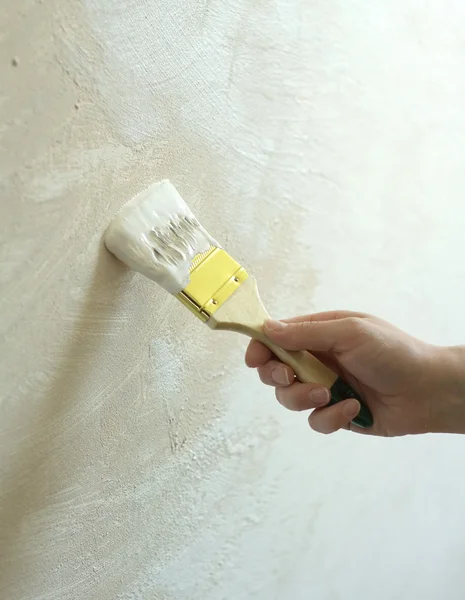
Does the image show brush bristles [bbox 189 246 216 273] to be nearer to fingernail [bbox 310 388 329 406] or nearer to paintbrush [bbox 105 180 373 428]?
paintbrush [bbox 105 180 373 428]

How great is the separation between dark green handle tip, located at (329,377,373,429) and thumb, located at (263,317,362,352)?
0.03 m

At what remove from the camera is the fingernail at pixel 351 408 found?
0.52m

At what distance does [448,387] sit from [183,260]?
0.93 feet

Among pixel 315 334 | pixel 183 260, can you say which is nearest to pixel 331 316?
pixel 315 334

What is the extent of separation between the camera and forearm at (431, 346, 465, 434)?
0.57 meters

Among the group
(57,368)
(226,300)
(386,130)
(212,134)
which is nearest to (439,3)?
(386,130)

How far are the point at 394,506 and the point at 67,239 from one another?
2.21ft

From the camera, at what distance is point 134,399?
1.70 ft

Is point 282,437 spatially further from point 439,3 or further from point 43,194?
point 439,3

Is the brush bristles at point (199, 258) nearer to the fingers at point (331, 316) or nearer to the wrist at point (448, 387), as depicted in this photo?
the fingers at point (331, 316)

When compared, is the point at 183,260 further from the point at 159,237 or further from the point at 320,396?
the point at 320,396

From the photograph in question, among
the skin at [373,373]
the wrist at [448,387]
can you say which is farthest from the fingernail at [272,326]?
the wrist at [448,387]

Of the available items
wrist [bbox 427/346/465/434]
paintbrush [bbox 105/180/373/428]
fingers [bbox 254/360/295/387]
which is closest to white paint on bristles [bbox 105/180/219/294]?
paintbrush [bbox 105/180/373/428]

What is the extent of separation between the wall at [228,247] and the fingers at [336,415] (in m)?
0.10
